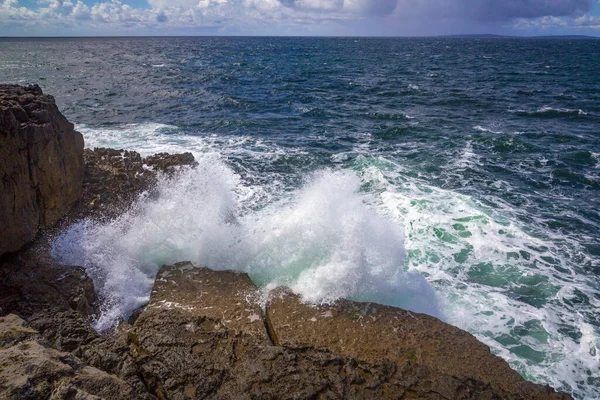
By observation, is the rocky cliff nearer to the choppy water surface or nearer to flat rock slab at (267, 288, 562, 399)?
flat rock slab at (267, 288, 562, 399)

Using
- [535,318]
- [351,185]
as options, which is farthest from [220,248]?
[535,318]

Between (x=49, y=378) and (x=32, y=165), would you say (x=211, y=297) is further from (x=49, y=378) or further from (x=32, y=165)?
(x=32, y=165)

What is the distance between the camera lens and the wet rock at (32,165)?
7055mm

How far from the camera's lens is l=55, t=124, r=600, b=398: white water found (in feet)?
21.7

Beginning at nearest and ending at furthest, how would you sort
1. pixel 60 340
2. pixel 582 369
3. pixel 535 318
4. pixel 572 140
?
pixel 60 340, pixel 582 369, pixel 535 318, pixel 572 140

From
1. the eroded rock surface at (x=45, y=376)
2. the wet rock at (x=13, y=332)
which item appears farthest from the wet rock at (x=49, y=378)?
the wet rock at (x=13, y=332)

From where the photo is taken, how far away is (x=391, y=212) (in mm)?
10602

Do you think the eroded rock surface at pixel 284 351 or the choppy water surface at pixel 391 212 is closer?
the eroded rock surface at pixel 284 351

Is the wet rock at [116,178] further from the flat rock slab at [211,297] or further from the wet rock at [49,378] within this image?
the wet rock at [49,378]

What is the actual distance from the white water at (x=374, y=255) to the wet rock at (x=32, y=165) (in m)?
0.79

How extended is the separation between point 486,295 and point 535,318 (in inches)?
35.0

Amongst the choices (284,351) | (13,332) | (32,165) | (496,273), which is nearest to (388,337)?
(284,351)

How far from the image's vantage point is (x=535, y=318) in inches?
276

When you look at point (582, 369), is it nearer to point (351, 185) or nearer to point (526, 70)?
point (351, 185)
